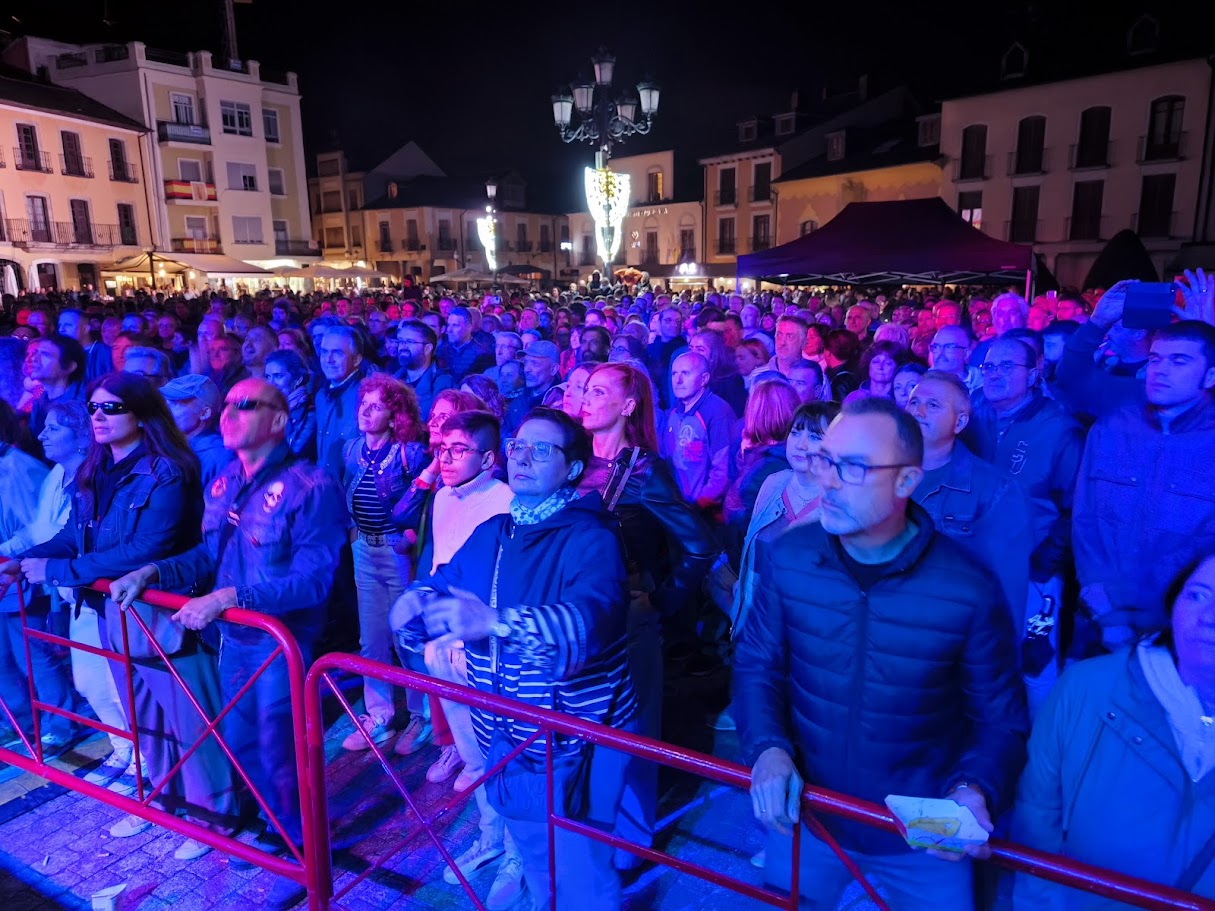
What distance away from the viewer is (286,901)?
3.11 metres

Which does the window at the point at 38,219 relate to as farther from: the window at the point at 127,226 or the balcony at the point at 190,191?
the balcony at the point at 190,191

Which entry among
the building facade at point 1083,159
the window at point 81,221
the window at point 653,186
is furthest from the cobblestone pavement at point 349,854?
the window at point 653,186

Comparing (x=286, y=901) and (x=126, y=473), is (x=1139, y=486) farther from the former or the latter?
(x=126, y=473)

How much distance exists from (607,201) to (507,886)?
41.4 ft

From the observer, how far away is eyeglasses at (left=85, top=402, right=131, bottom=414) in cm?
327

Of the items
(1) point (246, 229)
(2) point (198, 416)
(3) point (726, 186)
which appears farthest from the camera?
(3) point (726, 186)

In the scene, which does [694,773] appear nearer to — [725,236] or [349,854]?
[349,854]

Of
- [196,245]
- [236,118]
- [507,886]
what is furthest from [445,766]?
[236,118]

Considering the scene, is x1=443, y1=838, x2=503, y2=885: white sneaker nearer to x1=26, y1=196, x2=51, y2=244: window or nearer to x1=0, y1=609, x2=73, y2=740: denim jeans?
x1=0, y1=609, x2=73, y2=740: denim jeans

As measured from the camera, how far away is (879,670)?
205 cm

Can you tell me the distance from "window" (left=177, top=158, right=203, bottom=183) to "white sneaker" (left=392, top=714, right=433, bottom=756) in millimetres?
43117

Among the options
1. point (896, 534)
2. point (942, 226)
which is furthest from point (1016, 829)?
point (942, 226)

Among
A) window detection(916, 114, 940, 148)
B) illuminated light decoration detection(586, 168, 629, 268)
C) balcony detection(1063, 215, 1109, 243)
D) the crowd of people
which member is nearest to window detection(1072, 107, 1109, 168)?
balcony detection(1063, 215, 1109, 243)

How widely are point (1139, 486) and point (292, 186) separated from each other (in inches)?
1883
